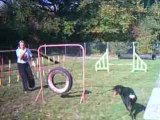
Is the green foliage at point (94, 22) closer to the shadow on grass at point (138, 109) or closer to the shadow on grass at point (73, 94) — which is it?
the shadow on grass at point (73, 94)

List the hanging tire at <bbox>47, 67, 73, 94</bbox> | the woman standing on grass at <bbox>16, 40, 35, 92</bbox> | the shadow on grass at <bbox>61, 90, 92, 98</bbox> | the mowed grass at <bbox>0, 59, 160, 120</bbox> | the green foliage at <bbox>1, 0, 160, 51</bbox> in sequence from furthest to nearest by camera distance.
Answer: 1. the green foliage at <bbox>1, 0, 160, 51</bbox>
2. the woman standing on grass at <bbox>16, 40, 35, 92</bbox>
3. the shadow on grass at <bbox>61, 90, 92, 98</bbox>
4. the hanging tire at <bbox>47, 67, 73, 94</bbox>
5. the mowed grass at <bbox>0, 59, 160, 120</bbox>

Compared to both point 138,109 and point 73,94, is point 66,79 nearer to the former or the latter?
point 73,94

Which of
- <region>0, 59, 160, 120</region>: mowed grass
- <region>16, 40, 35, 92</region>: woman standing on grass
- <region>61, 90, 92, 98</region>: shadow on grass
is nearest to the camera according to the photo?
<region>0, 59, 160, 120</region>: mowed grass

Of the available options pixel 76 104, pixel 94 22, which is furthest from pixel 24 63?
pixel 94 22

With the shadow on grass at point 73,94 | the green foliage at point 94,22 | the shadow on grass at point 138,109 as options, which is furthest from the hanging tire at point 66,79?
the green foliage at point 94,22

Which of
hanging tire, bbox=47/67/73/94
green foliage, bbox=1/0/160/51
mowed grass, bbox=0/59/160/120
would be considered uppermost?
green foliage, bbox=1/0/160/51

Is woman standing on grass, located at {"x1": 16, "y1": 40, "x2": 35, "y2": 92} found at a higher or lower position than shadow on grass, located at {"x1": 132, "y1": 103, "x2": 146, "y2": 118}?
higher

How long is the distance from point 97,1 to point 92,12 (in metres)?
0.96

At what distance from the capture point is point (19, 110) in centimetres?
1141

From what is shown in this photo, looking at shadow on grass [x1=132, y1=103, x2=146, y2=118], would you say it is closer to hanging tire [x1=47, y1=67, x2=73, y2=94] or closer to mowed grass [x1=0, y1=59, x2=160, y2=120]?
mowed grass [x1=0, y1=59, x2=160, y2=120]

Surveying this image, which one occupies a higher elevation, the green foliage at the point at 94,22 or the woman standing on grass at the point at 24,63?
the green foliage at the point at 94,22

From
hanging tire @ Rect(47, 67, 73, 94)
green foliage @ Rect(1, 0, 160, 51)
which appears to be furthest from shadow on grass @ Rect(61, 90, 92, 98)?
green foliage @ Rect(1, 0, 160, 51)

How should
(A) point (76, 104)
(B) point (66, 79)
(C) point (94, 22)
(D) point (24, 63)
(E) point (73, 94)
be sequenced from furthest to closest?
1. (C) point (94, 22)
2. (D) point (24, 63)
3. (E) point (73, 94)
4. (B) point (66, 79)
5. (A) point (76, 104)

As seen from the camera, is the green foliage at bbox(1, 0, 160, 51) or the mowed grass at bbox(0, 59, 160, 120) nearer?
the mowed grass at bbox(0, 59, 160, 120)
